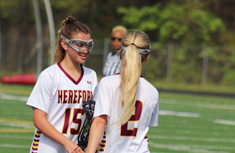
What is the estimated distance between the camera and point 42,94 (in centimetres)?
446

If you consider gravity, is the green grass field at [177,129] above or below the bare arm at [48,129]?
below

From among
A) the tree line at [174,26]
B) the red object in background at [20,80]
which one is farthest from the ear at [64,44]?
the tree line at [174,26]

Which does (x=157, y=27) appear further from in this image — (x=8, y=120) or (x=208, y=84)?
(x=8, y=120)

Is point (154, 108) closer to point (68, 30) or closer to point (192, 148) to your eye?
point (68, 30)

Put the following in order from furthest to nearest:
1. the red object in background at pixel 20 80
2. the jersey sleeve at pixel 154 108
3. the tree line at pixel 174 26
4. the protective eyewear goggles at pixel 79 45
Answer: the tree line at pixel 174 26
the red object in background at pixel 20 80
the protective eyewear goggles at pixel 79 45
the jersey sleeve at pixel 154 108

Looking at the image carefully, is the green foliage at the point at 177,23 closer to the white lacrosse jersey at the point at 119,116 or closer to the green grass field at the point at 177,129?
the green grass field at the point at 177,129

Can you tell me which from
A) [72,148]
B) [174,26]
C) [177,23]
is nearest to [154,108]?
[72,148]

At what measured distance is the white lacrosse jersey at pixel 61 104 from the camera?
4.52 metres

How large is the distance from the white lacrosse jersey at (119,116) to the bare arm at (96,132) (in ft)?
0.12

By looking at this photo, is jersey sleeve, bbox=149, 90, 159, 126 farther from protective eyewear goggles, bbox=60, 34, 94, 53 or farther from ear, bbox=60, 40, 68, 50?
ear, bbox=60, 40, 68, 50

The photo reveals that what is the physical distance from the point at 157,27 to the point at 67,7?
32.7 feet

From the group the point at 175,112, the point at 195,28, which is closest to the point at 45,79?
the point at 175,112

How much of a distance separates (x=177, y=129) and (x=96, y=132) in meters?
9.27

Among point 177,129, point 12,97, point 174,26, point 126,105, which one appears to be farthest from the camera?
point 174,26
